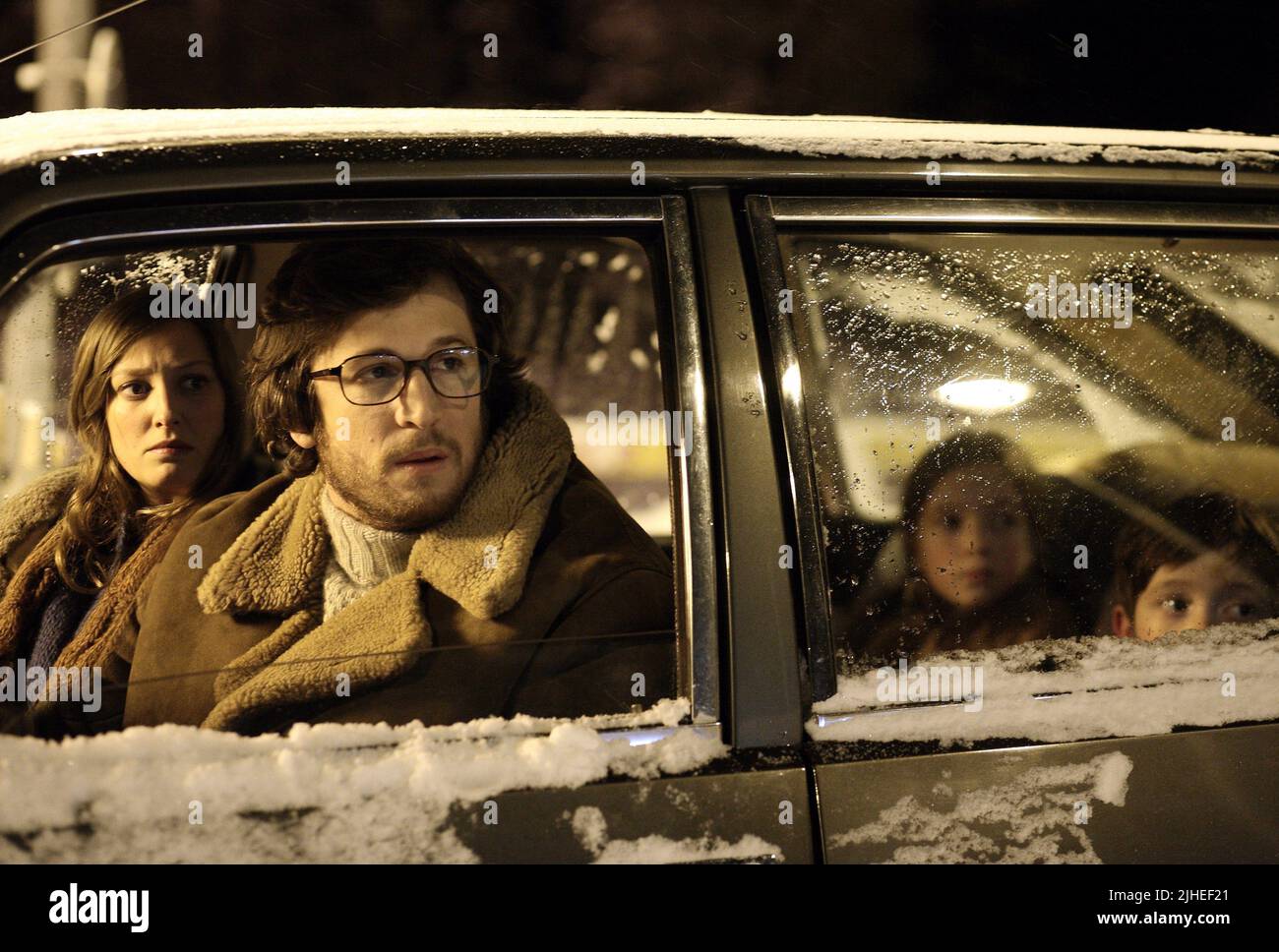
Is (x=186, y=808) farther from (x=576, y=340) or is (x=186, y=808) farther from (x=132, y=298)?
(x=576, y=340)

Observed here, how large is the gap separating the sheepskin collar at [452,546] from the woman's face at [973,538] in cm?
58

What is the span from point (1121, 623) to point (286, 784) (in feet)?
4.07

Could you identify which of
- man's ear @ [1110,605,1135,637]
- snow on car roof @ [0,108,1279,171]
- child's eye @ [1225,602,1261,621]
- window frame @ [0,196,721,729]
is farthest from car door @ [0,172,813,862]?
child's eye @ [1225,602,1261,621]

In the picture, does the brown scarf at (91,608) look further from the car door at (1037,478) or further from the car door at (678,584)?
the car door at (1037,478)

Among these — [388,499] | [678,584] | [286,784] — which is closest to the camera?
[286,784]

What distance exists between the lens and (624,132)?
1576mm

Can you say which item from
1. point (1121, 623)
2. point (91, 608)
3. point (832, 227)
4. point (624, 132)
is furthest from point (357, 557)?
point (1121, 623)

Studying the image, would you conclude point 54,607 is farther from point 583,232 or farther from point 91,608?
point 583,232

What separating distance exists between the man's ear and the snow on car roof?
0.72 meters

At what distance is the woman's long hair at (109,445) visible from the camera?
154cm

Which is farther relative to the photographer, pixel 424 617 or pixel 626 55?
pixel 626 55

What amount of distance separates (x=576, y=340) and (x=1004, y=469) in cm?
188

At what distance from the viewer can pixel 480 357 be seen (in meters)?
1.59

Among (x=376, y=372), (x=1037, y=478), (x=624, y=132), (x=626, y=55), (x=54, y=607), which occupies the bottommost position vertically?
(x=54, y=607)
